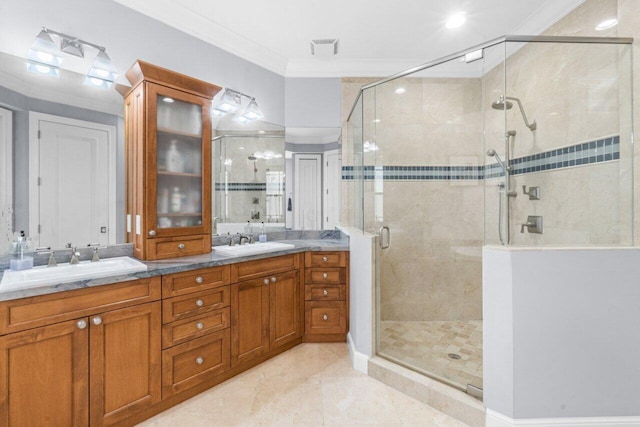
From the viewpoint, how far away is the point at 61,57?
5.85 ft

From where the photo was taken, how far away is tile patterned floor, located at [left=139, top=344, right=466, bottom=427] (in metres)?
1.68

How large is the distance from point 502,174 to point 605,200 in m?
0.60

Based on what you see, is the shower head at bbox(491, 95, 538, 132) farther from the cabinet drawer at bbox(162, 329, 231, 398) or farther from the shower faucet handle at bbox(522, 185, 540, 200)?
the cabinet drawer at bbox(162, 329, 231, 398)

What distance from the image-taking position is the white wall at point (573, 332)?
1506mm

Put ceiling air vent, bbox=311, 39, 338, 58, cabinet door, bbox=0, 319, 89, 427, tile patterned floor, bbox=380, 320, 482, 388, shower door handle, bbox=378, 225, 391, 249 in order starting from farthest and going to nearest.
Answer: ceiling air vent, bbox=311, 39, 338, 58 < shower door handle, bbox=378, 225, 391, 249 < tile patterned floor, bbox=380, 320, 482, 388 < cabinet door, bbox=0, 319, 89, 427

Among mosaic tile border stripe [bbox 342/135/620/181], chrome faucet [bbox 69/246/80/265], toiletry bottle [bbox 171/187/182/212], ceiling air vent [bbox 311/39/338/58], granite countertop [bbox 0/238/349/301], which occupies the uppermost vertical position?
ceiling air vent [bbox 311/39/338/58]

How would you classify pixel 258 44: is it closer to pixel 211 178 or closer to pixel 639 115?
pixel 211 178

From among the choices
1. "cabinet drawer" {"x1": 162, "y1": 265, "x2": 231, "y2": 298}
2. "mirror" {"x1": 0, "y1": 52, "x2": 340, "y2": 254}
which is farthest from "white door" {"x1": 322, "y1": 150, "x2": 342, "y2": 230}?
"cabinet drawer" {"x1": 162, "y1": 265, "x2": 231, "y2": 298}

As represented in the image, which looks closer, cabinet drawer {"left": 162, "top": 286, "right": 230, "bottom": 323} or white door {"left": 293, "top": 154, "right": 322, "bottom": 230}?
cabinet drawer {"left": 162, "top": 286, "right": 230, "bottom": 323}

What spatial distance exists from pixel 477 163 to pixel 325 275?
1.49m

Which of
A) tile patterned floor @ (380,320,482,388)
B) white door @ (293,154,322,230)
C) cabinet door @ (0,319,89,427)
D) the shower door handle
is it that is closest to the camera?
cabinet door @ (0,319,89,427)

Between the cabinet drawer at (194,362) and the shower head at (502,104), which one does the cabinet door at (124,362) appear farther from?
the shower head at (502,104)

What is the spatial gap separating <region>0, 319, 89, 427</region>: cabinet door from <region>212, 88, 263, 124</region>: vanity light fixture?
1.83 metres

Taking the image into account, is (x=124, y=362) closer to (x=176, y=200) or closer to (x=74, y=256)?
(x=74, y=256)
